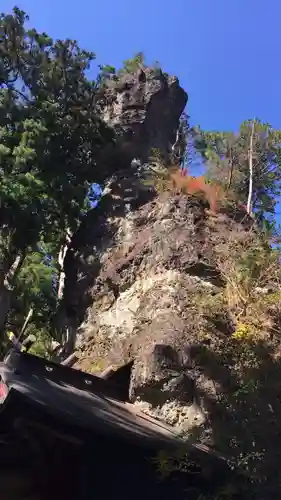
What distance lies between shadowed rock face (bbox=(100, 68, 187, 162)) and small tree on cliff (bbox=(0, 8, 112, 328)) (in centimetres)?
63

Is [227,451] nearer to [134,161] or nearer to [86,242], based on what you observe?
[86,242]

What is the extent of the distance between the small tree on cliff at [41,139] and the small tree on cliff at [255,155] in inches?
239

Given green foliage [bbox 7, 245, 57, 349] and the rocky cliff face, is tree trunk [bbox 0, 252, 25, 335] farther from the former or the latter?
the rocky cliff face

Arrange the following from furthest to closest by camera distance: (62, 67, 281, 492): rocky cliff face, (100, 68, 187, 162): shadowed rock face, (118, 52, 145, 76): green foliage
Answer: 1. (118, 52, 145, 76): green foliage
2. (100, 68, 187, 162): shadowed rock face
3. (62, 67, 281, 492): rocky cliff face

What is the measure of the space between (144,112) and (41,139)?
10.7ft

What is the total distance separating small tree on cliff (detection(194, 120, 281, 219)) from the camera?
19.0m

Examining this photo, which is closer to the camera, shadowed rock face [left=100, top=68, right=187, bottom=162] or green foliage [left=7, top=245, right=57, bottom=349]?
Result: green foliage [left=7, top=245, right=57, bottom=349]

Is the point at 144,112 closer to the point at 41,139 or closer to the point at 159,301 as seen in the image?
the point at 41,139

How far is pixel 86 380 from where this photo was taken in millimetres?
7457

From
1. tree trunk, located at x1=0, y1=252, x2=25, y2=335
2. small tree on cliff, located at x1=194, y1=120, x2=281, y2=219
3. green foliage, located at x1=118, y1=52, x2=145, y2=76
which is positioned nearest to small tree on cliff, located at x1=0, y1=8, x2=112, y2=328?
tree trunk, located at x1=0, y1=252, x2=25, y2=335

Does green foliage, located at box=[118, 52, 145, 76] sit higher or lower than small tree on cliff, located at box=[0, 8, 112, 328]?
higher

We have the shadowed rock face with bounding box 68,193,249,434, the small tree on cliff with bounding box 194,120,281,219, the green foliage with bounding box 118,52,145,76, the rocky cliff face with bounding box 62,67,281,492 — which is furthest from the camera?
the small tree on cliff with bounding box 194,120,281,219

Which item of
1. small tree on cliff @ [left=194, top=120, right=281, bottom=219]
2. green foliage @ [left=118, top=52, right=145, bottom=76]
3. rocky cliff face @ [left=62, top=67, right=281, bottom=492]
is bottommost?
rocky cliff face @ [left=62, top=67, right=281, bottom=492]

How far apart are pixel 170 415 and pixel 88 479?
5.14 ft
